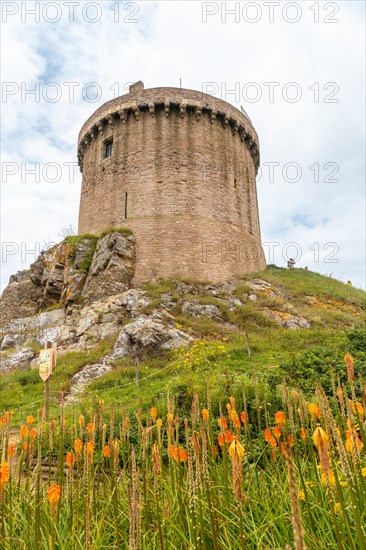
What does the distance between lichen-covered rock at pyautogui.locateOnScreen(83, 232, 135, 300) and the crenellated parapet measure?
6.90 metres

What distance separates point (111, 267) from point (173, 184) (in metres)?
5.47

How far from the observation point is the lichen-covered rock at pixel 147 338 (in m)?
13.0

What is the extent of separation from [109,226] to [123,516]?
1883cm

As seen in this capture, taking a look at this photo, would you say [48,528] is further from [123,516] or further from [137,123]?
[137,123]

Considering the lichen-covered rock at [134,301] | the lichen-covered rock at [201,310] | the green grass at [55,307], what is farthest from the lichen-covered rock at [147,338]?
the green grass at [55,307]

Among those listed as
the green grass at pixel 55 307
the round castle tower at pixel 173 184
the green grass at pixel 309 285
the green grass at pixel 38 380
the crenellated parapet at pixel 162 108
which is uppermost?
the crenellated parapet at pixel 162 108

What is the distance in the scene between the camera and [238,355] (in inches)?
457

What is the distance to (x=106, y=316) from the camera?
15.7 metres

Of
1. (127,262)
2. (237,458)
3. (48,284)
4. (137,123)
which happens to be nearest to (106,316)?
(127,262)

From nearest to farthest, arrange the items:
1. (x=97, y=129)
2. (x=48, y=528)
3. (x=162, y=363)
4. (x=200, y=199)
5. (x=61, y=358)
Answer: (x=48, y=528), (x=162, y=363), (x=61, y=358), (x=200, y=199), (x=97, y=129)

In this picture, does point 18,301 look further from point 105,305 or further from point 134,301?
point 134,301

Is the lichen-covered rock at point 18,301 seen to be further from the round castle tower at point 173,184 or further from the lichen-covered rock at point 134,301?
the lichen-covered rock at point 134,301

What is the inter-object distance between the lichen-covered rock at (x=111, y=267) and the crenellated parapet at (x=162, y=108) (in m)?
6.90

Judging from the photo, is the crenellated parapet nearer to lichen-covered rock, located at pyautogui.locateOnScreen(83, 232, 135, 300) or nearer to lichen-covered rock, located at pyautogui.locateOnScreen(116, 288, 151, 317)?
lichen-covered rock, located at pyautogui.locateOnScreen(83, 232, 135, 300)
